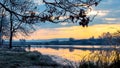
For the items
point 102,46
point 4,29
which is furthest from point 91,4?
point 4,29

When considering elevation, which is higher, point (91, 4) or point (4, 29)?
point (91, 4)

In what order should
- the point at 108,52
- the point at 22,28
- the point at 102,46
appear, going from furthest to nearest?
the point at 22,28
the point at 102,46
the point at 108,52

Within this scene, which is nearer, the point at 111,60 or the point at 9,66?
the point at 111,60

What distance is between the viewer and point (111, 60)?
10.4 m

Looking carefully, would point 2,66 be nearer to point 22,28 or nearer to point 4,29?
point 22,28

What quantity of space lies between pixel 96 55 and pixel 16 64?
31.2 feet

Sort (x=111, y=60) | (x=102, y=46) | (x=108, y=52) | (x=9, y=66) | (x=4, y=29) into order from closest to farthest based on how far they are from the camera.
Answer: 1. (x=111, y=60)
2. (x=108, y=52)
3. (x=102, y=46)
4. (x=9, y=66)
5. (x=4, y=29)

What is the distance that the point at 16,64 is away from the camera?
1969 centimetres

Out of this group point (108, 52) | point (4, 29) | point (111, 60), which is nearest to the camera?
point (111, 60)

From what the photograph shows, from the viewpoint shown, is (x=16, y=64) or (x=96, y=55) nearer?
(x=96, y=55)

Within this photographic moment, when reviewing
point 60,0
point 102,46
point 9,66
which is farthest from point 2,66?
point 60,0

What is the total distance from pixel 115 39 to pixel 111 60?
4.29 ft

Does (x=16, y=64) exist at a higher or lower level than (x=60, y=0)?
lower

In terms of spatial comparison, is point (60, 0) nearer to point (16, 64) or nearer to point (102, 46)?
point (102, 46)
